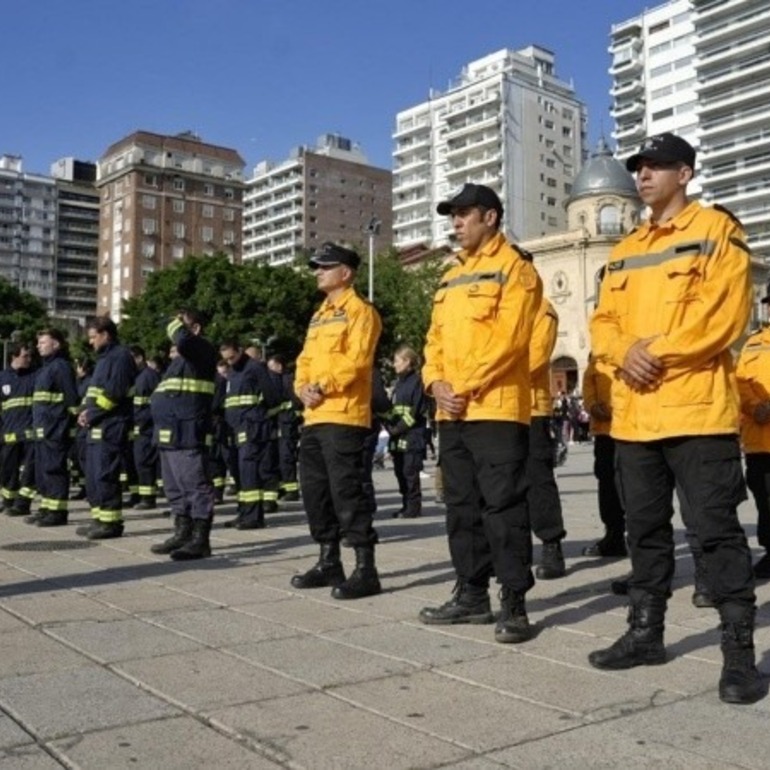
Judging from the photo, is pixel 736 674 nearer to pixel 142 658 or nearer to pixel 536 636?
pixel 536 636

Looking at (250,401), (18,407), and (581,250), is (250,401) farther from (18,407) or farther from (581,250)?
(581,250)

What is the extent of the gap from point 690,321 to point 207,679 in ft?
8.21

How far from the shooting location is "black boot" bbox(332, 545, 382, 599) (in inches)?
239

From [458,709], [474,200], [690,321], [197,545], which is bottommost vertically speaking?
[458,709]

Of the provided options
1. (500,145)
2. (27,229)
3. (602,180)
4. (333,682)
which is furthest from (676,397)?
(27,229)

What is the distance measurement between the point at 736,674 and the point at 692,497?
28.4 inches

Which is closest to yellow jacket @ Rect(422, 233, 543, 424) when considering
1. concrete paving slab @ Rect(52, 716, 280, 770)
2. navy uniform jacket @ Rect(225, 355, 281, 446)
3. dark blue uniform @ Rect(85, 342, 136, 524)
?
concrete paving slab @ Rect(52, 716, 280, 770)

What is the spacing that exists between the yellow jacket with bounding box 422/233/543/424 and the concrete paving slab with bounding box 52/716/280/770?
2260mm

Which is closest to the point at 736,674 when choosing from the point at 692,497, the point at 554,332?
the point at 692,497

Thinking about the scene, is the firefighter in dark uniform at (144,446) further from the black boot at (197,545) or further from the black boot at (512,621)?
the black boot at (512,621)

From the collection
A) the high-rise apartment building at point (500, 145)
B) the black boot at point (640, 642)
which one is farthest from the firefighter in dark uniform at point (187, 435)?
the high-rise apartment building at point (500, 145)

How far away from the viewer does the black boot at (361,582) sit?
19.9 ft

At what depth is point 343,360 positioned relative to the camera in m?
6.36

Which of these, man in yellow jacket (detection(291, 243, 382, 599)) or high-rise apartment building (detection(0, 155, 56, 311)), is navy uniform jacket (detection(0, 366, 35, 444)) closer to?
man in yellow jacket (detection(291, 243, 382, 599))
